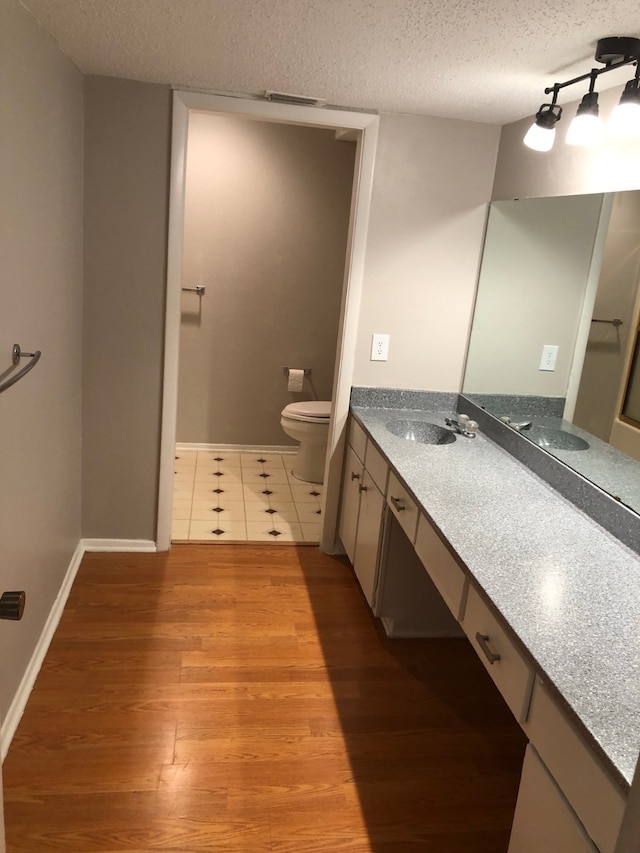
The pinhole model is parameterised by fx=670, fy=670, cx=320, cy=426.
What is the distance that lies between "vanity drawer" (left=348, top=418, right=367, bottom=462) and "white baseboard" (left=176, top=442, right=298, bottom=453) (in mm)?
1681

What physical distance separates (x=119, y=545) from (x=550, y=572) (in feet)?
7.45

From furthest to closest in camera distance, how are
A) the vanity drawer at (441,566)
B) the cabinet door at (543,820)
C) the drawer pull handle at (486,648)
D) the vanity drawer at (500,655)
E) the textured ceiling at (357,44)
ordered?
1. the vanity drawer at (441,566)
2. the textured ceiling at (357,44)
3. the drawer pull handle at (486,648)
4. the vanity drawer at (500,655)
5. the cabinet door at (543,820)

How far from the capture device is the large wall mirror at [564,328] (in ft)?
6.85

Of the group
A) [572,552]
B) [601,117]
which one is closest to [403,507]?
[572,552]

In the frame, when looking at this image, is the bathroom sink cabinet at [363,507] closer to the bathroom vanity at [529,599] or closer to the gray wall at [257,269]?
the bathroom vanity at [529,599]

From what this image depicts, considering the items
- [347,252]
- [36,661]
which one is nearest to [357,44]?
[347,252]

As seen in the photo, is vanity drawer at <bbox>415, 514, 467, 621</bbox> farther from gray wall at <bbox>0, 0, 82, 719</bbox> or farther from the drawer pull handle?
gray wall at <bbox>0, 0, 82, 719</bbox>

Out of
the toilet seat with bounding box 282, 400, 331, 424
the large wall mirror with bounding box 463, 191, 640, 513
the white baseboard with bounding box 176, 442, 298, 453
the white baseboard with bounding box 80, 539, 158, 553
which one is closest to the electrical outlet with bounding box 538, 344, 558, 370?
the large wall mirror with bounding box 463, 191, 640, 513

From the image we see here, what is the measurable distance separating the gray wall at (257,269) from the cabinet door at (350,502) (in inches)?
60.0

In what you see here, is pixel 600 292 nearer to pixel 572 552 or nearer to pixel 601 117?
pixel 601 117

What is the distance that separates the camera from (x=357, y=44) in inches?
78.8

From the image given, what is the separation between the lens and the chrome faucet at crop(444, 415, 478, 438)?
2.89 meters

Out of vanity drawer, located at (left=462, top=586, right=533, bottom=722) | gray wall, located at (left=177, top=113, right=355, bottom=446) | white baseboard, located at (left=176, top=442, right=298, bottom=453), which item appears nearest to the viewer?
vanity drawer, located at (left=462, top=586, right=533, bottom=722)

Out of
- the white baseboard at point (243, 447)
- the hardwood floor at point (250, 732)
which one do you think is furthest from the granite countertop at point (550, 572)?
the white baseboard at point (243, 447)
